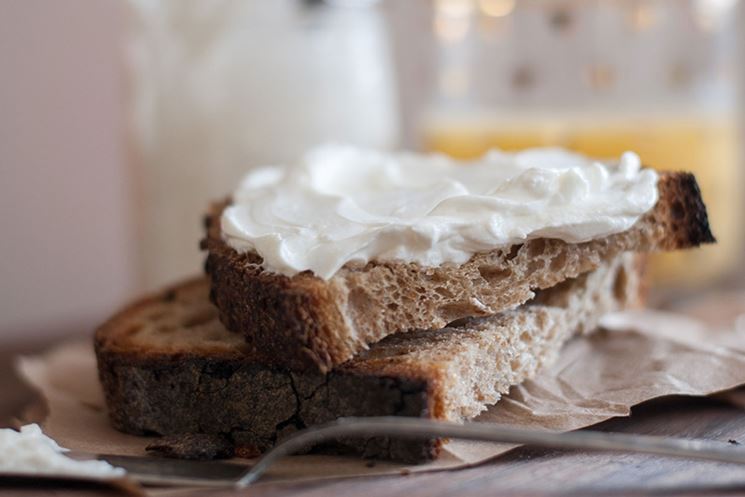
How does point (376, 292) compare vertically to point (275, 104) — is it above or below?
below

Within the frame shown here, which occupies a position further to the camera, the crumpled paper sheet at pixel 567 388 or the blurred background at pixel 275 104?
the blurred background at pixel 275 104

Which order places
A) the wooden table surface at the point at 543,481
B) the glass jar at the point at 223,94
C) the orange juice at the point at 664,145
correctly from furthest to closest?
the orange juice at the point at 664,145
the glass jar at the point at 223,94
the wooden table surface at the point at 543,481

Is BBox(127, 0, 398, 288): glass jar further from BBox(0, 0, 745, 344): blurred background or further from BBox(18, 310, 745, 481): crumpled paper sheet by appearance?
BBox(18, 310, 745, 481): crumpled paper sheet

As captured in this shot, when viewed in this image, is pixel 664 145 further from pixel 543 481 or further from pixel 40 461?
pixel 40 461

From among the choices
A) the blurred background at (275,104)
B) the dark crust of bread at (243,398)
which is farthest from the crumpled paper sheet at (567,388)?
the blurred background at (275,104)

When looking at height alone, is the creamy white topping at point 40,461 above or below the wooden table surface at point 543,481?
above

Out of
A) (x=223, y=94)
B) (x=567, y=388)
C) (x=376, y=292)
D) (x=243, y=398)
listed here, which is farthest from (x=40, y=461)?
(x=223, y=94)

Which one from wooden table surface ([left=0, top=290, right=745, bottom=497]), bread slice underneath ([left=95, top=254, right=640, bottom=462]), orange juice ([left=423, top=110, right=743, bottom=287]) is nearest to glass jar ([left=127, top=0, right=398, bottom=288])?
orange juice ([left=423, top=110, right=743, bottom=287])

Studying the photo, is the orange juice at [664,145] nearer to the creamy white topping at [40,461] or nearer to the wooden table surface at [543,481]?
the wooden table surface at [543,481]
